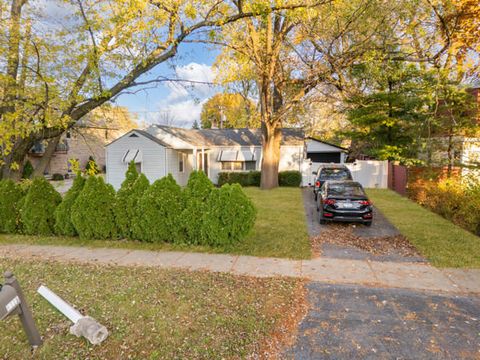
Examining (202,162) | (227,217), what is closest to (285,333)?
(227,217)

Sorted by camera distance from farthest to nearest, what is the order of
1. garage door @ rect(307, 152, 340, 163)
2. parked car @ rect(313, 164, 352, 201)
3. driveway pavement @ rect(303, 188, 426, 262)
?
garage door @ rect(307, 152, 340, 163), parked car @ rect(313, 164, 352, 201), driveway pavement @ rect(303, 188, 426, 262)

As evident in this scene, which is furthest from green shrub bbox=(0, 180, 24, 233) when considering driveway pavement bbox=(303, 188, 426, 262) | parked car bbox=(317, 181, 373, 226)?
parked car bbox=(317, 181, 373, 226)

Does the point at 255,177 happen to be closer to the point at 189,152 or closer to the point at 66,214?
the point at 189,152

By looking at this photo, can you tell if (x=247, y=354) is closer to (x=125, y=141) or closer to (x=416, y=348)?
(x=416, y=348)

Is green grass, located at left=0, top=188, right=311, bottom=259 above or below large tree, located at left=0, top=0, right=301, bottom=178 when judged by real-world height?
below

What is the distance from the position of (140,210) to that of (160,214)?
516 mm

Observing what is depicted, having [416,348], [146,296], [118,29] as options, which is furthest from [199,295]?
[118,29]

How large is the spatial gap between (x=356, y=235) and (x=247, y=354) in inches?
235

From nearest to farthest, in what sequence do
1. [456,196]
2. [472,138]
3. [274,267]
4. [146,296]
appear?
[146,296] < [274,267] < [456,196] < [472,138]

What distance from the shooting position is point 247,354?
9.82ft

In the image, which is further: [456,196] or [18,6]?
[456,196]

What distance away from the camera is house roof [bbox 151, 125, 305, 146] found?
1983cm

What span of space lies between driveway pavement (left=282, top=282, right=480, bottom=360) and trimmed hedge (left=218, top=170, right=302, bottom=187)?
14.7m

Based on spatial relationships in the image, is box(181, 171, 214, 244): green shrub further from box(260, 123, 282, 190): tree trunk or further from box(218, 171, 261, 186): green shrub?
box(218, 171, 261, 186): green shrub
